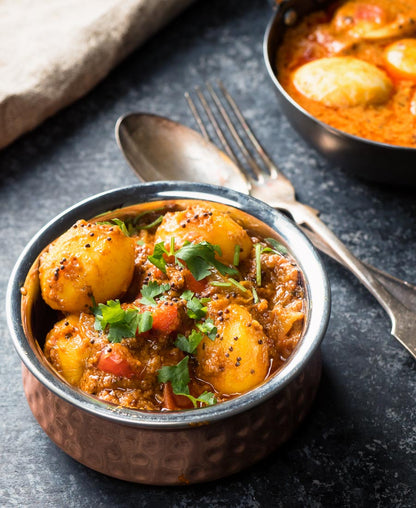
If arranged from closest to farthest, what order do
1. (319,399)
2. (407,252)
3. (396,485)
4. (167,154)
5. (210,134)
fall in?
(396,485) → (319,399) → (407,252) → (167,154) → (210,134)

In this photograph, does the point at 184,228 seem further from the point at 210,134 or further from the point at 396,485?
the point at 210,134

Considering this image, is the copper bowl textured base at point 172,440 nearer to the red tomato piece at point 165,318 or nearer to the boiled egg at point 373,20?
the red tomato piece at point 165,318

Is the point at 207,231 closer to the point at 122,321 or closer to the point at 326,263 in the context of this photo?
the point at 122,321

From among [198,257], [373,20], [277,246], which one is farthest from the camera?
[373,20]

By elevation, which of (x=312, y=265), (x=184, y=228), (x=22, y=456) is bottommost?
(x=22, y=456)

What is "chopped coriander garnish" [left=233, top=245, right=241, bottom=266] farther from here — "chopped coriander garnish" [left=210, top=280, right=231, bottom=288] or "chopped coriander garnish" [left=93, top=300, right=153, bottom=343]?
"chopped coriander garnish" [left=93, top=300, right=153, bottom=343]

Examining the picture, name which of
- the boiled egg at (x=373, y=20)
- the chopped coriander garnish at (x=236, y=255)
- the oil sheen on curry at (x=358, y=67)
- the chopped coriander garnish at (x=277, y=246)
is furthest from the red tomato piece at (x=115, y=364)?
the boiled egg at (x=373, y=20)

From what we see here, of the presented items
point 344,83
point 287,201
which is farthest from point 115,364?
point 344,83

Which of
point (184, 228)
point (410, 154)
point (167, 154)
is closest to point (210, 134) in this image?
point (167, 154)
